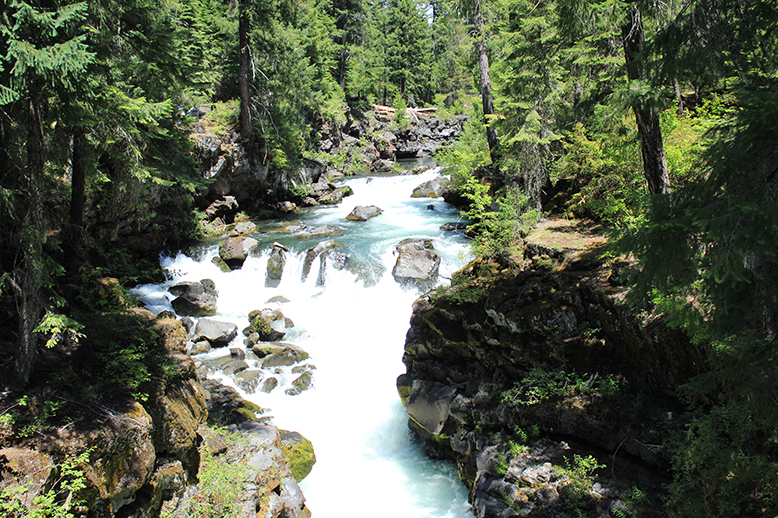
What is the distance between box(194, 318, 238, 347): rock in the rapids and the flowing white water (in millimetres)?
335

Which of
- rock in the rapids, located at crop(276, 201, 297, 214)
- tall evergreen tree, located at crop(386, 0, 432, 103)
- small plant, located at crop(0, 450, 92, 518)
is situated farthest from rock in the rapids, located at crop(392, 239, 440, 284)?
tall evergreen tree, located at crop(386, 0, 432, 103)

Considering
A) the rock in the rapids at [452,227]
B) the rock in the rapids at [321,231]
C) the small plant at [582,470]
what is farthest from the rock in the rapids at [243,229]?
the small plant at [582,470]

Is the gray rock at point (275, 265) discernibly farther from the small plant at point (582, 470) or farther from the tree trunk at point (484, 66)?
the small plant at point (582, 470)

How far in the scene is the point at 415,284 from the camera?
14.3 m

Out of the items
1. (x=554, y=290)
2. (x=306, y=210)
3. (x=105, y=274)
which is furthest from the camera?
(x=306, y=210)

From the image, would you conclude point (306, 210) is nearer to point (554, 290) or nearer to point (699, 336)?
point (554, 290)

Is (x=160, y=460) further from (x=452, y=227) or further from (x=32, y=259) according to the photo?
(x=452, y=227)

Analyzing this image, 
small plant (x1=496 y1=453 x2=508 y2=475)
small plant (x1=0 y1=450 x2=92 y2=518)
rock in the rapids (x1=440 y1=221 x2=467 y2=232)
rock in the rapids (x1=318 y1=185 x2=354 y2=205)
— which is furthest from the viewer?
rock in the rapids (x1=318 y1=185 x2=354 y2=205)

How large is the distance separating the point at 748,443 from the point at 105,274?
12.6 m

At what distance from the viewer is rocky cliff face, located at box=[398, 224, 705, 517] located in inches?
256

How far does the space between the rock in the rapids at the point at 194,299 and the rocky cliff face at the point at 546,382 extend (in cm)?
793

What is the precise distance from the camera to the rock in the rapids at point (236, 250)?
16.7m

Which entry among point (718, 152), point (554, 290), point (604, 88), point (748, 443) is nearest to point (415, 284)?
point (554, 290)

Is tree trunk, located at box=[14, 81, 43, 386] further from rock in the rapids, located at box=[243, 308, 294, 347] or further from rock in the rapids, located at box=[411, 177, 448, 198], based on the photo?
rock in the rapids, located at box=[411, 177, 448, 198]
